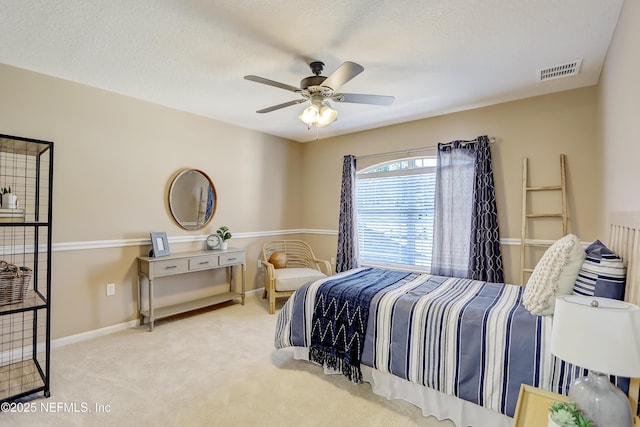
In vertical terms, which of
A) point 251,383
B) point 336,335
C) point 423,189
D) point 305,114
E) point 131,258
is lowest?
point 251,383

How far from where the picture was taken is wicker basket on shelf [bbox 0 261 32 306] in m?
2.09

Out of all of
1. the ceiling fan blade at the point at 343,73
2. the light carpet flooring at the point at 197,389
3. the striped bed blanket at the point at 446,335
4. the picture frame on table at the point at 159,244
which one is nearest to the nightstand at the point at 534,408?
the striped bed blanket at the point at 446,335

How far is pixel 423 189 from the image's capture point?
414cm

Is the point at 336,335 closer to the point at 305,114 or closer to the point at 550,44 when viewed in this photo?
the point at 305,114

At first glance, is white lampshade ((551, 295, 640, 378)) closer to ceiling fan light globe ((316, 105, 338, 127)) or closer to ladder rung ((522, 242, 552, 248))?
ceiling fan light globe ((316, 105, 338, 127))

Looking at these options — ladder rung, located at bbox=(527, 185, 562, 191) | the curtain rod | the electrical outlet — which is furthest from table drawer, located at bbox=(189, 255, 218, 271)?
ladder rung, located at bbox=(527, 185, 562, 191)

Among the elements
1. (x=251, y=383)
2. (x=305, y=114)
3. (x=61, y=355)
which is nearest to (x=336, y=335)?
(x=251, y=383)

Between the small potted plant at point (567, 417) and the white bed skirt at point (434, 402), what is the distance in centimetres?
76

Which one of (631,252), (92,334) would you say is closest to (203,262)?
(92,334)

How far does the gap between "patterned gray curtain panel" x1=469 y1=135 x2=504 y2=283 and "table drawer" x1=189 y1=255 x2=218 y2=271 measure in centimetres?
302

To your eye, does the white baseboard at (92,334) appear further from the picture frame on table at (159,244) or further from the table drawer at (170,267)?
the picture frame on table at (159,244)

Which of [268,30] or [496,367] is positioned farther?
[268,30]

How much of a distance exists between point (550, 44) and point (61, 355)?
470 cm

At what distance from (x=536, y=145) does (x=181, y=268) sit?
160 inches
